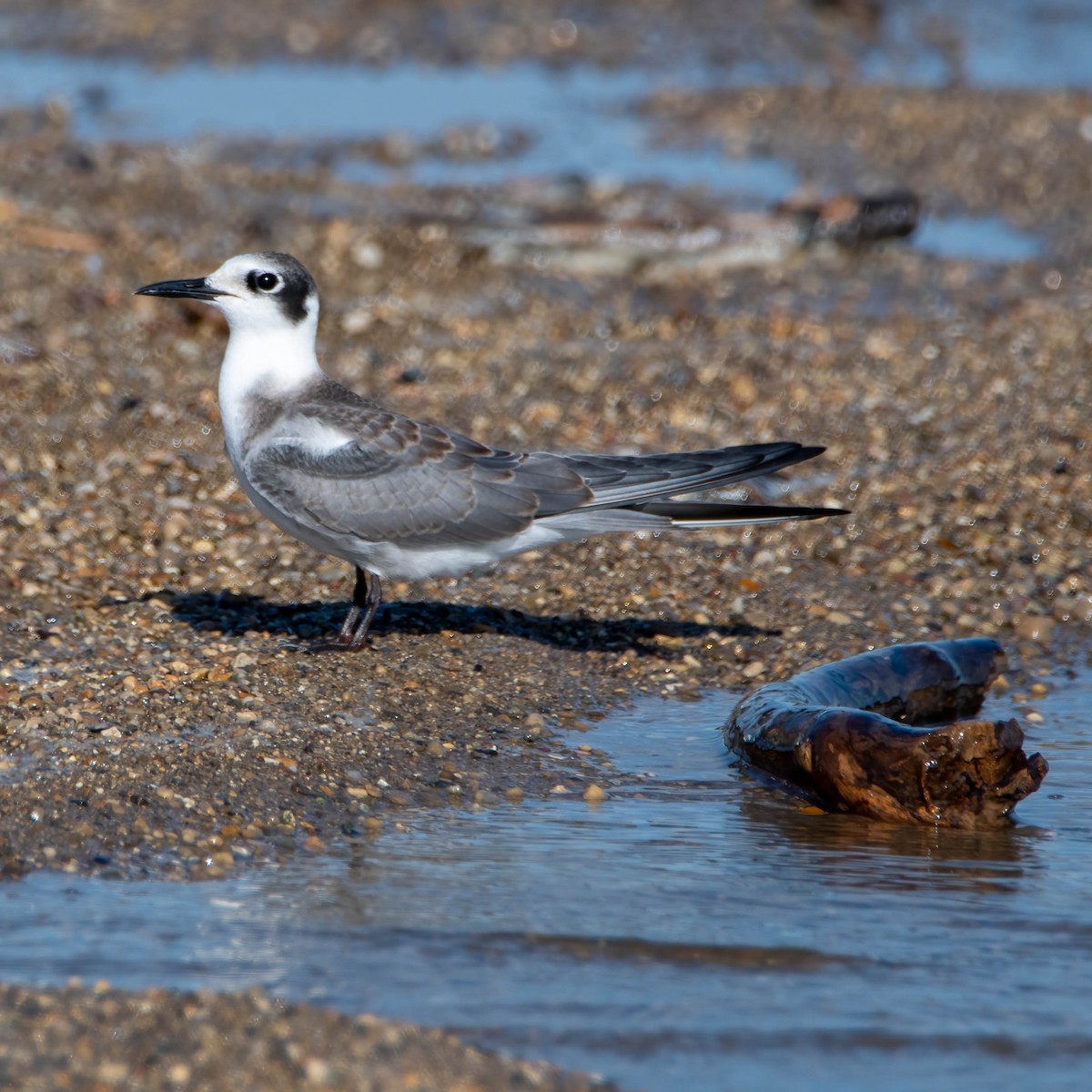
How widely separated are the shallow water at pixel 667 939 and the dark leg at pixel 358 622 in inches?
46.2

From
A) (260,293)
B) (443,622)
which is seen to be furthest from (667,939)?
(260,293)

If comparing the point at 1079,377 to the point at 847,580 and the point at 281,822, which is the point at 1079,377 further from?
the point at 281,822

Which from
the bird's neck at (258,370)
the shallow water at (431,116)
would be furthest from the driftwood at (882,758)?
the shallow water at (431,116)

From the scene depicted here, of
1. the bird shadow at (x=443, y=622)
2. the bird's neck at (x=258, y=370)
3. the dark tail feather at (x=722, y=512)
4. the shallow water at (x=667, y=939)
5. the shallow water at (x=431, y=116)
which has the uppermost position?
the shallow water at (x=431, y=116)

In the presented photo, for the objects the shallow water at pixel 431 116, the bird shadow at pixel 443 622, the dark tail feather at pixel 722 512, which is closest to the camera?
the dark tail feather at pixel 722 512

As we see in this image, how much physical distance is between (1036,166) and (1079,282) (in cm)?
273

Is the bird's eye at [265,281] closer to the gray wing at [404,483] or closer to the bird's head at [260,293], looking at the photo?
the bird's head at [260,293]

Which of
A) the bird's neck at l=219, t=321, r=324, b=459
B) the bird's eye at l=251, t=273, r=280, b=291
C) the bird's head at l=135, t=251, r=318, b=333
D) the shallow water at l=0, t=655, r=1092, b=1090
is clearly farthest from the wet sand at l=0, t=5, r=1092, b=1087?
the bird's eye at l=251, t=273, r=280, b=291

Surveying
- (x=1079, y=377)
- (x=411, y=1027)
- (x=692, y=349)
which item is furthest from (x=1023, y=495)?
(x=411, y=1027)

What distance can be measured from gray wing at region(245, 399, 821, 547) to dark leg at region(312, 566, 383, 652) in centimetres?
20

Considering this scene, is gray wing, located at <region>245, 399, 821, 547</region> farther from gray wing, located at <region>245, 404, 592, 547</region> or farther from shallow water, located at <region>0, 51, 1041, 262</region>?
shallow water, located at <region>0, 51, 1041, 262</region>

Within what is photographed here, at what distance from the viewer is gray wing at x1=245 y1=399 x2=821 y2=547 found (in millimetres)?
5535

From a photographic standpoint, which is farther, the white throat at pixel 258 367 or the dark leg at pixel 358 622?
the white throat at pixel 258 367

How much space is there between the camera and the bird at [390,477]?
5.55 meters
